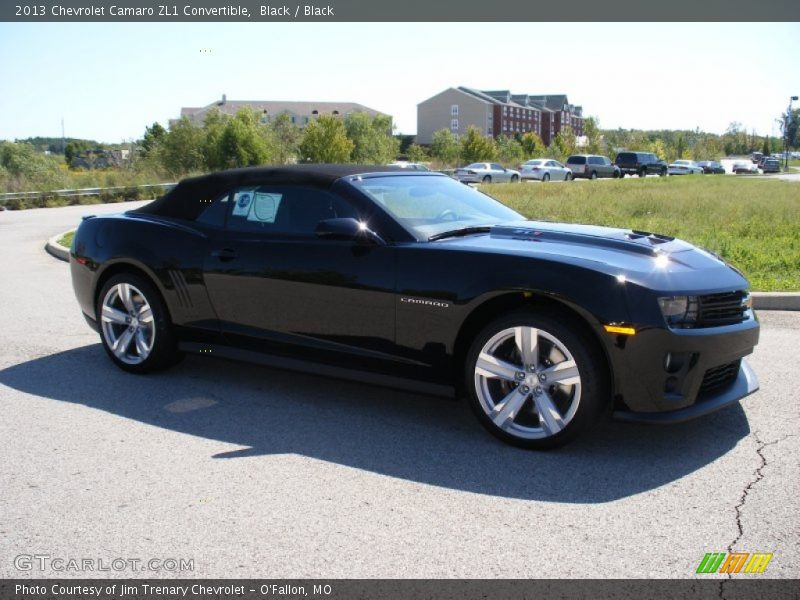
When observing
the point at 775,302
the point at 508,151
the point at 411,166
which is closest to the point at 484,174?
the point at 411,166

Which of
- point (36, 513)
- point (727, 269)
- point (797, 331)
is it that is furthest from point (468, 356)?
point (797, 331)

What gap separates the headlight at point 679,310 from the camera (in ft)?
13.1

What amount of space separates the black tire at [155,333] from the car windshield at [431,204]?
177 centimetres

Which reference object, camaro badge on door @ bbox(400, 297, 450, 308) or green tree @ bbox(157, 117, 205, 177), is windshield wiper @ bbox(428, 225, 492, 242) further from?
green tree @ bbox(157, 117, 205, 177)

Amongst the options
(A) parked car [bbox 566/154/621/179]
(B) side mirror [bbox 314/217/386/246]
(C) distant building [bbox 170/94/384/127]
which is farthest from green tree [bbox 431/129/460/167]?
(B) side mirror [bbox 314/217/386/246]

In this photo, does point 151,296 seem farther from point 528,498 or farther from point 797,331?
point 797,331

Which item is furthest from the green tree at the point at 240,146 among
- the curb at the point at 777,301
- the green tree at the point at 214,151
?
the curb at the point at 777,301

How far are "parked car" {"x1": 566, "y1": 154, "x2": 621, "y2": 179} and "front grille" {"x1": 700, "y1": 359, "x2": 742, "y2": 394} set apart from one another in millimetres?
50207

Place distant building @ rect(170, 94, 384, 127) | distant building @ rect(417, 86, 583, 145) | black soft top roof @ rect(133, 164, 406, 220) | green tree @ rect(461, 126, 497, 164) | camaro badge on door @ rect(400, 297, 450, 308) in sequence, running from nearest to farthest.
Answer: camaro badge on door @ rect(400, 297, 450, 308) → black soft top roof @ rect(133, 164, 406, 220) → green tree @ rect(461, 126, 497, 164) → distant building @ rect(417, 86, 583, 145) → distant building @ rect(170, 94, 384, 127)

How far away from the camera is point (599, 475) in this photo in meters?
3.94

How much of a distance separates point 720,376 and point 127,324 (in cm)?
407

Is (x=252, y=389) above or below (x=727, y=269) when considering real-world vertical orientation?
below

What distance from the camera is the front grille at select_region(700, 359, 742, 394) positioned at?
4195 millimetres

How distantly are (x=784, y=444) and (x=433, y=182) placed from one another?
2.79 m
